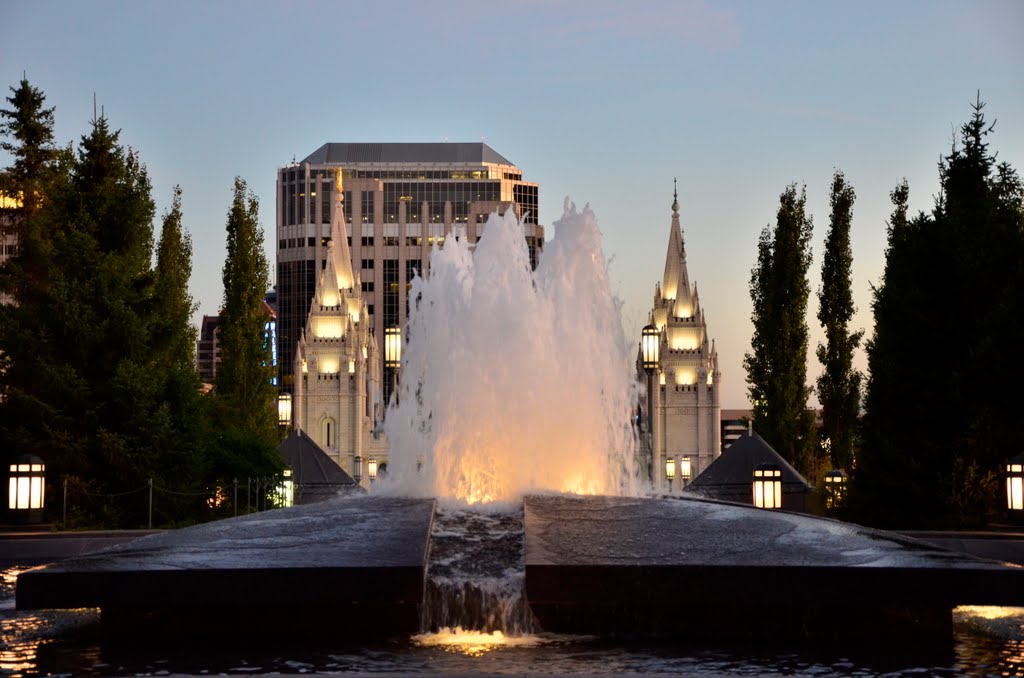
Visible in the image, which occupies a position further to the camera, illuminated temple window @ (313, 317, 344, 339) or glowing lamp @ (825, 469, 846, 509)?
illuminated temple window @ (313, 317, 344, 339)

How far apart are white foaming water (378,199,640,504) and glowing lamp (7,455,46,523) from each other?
6.20 meters

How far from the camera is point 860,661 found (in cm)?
937

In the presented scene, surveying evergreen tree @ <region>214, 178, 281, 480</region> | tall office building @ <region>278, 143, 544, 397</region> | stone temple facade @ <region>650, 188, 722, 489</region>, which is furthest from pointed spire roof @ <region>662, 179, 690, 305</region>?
evergreen tree @ <region>214, 178, 281, 480</region>

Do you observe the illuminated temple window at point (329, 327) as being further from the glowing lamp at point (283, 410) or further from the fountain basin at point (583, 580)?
the fountain basin at point (583, 580)

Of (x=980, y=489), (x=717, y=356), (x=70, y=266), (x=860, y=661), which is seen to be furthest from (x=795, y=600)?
(x=717, y=356)

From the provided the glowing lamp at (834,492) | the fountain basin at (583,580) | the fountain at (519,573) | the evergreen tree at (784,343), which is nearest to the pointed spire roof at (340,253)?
the evergreen tree at (784,343)

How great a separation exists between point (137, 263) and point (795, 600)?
17874mm

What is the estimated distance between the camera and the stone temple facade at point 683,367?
108 m

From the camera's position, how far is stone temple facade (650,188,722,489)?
107562mm

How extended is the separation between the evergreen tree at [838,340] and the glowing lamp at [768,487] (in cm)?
1838

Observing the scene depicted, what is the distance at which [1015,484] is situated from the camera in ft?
62.5

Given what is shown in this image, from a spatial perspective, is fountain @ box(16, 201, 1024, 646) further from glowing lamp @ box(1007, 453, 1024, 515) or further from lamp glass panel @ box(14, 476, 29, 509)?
lamp glass panel @ box(14, 476, 29, 509)

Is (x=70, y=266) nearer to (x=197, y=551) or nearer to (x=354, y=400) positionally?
(x=197, y=551)

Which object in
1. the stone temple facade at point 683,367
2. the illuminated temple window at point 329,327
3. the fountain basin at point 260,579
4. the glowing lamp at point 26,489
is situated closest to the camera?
the fountain basin at point 260,579
